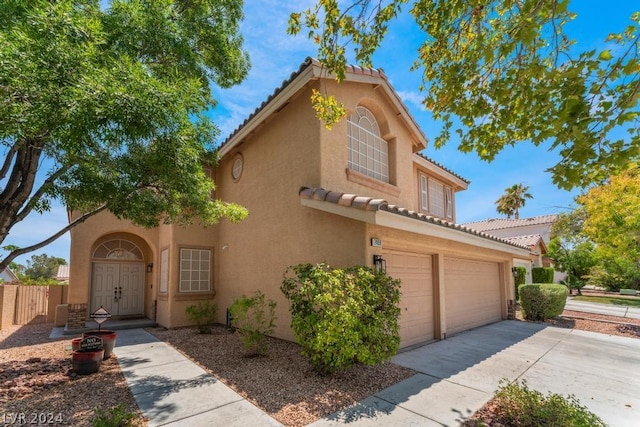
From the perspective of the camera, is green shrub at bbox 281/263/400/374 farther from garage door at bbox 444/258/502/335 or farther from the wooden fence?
the wooden fence

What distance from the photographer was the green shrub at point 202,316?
11.6m

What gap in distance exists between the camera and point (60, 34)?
4.64 m

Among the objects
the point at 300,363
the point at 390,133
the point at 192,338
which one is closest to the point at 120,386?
the point at 300,363

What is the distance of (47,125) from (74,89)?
0.63m

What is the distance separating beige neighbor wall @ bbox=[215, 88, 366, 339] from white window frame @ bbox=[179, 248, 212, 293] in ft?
1.97

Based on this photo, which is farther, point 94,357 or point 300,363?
point 300,363

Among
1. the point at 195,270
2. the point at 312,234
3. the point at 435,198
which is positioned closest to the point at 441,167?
the point at 435,198

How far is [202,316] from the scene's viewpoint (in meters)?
11.9

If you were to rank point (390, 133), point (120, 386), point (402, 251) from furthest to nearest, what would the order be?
point (390, 133) → point (402, 251) → point (120, 386)

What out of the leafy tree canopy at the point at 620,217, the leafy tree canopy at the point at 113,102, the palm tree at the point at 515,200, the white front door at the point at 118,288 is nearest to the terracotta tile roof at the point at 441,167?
the leafy tree canopy at the point at 620,217

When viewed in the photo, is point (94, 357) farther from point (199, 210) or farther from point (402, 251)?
point (402, 251)

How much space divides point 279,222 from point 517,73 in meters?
7.41

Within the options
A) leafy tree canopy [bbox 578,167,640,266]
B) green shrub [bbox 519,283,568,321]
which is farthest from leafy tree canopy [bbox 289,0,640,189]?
leafy tree canopy [bbox 578,167,640,266]

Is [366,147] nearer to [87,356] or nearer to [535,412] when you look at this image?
[535,412]
